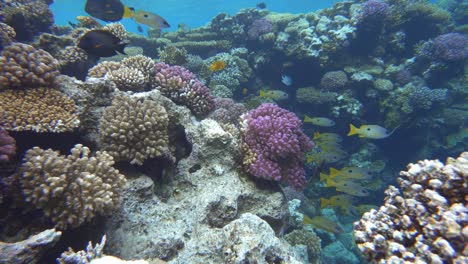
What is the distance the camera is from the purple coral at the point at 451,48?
10.8 metres

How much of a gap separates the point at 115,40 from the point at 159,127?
1.70 meters

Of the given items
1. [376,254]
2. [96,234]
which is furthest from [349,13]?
[96,234]

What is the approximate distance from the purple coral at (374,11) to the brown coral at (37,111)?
11.6 meters

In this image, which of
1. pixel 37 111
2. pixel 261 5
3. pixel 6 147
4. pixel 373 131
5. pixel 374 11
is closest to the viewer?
pixel 6 147

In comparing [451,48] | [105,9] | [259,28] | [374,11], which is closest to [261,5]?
[259,28]

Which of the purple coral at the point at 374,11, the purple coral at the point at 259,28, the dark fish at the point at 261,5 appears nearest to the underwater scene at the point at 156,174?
the purple coral at the point at 259,28

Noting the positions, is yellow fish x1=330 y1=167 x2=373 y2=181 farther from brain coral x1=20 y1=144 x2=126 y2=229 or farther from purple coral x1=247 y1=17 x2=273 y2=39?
purple coral x1=247 y1=17 x2=273 y2=39

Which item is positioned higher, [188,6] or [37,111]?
[188,6]

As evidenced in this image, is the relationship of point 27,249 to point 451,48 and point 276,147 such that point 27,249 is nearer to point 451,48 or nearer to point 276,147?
point 276,147

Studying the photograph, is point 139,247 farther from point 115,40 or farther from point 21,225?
point 115,40

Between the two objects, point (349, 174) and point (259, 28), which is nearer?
point (349, 174)

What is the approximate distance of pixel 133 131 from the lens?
350cm

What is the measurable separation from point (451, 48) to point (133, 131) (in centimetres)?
1337

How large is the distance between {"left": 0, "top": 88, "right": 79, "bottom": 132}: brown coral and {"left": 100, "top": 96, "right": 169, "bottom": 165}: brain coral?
46cm
